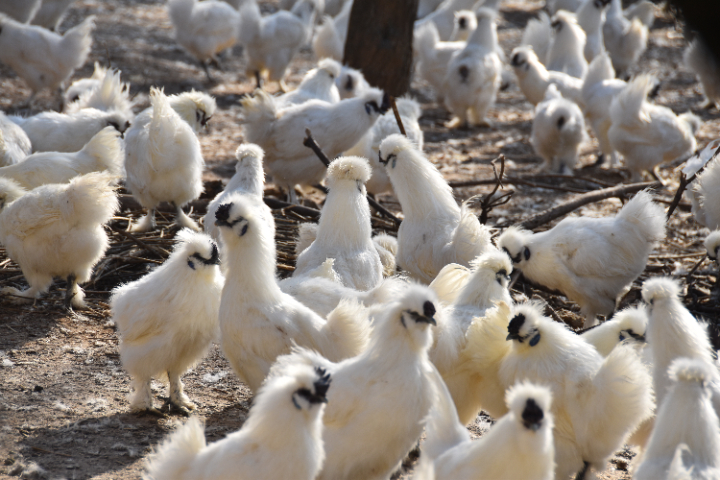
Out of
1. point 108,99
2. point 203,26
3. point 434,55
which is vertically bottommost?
point 203,26

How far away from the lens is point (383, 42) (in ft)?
30.9

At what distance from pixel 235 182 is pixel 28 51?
6129mm

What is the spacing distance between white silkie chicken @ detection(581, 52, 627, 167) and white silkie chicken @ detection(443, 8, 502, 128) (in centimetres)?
170

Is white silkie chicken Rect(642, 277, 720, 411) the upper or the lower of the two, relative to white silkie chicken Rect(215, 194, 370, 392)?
upper

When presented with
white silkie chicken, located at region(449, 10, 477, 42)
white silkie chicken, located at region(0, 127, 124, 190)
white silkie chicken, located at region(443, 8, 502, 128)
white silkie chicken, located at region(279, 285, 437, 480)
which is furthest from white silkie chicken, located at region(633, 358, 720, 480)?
white silkie chicken, located at region(449, 10, 477, 42)

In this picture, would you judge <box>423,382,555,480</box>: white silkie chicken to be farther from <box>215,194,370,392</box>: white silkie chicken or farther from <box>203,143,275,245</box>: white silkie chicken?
<box>203,143,275,245</box>: white silkie chicken

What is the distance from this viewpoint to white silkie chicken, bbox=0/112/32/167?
6035mm

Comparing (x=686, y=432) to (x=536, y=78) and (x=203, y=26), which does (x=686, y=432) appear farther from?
(x=203, y=26)

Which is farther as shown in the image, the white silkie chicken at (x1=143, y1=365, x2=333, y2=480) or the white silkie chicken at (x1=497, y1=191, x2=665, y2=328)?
the white silkie chicken at (x1=497, y1=191, x2=665, y2=328)

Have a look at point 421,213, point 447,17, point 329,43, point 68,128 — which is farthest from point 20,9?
point 421,213

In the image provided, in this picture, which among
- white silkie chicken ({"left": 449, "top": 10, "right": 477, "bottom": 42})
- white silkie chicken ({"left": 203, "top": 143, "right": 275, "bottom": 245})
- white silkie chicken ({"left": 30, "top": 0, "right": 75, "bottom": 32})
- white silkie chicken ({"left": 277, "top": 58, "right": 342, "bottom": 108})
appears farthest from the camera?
white silkie chicken ({"left": 449, "top": 10, "right": 477, "bottom": 42})

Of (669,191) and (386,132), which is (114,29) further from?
(669,191)

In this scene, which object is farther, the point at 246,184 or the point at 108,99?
Answer: the point at 108,99

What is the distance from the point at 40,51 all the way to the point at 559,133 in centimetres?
705
